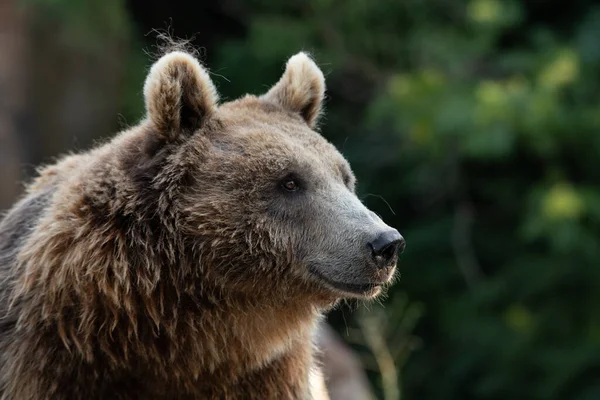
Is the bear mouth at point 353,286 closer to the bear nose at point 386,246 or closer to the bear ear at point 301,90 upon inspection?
the bear nose at point 386,246

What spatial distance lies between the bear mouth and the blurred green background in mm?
5607

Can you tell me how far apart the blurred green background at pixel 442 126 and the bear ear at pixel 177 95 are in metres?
5.69

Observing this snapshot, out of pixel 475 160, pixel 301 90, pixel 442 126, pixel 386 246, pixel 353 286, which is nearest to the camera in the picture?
pixel 386 246

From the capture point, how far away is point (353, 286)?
4.03m

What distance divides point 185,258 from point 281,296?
0.40 m

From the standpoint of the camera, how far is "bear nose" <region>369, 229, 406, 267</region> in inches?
154

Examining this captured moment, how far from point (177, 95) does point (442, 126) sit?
20.6ft

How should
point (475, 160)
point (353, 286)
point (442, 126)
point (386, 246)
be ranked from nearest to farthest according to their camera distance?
point (386, 246) < point (353, 286) < point (442, 126) < point (475, 160)

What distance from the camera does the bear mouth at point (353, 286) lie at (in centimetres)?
402

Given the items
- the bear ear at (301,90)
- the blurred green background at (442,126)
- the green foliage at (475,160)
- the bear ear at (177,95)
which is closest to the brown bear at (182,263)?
the bear ear at (177,95)

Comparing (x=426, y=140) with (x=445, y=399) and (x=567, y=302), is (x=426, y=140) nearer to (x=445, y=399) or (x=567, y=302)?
(x=567, y=302)

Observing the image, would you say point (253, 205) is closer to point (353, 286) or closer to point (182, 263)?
point (182, 263)

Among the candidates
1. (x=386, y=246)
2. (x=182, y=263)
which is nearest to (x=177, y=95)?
(x=182, y=263)

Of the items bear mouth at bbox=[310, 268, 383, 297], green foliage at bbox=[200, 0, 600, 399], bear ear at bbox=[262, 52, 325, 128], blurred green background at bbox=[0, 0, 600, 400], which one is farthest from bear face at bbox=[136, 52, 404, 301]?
green foliage at bbox=[200, 0, 600, 399]
